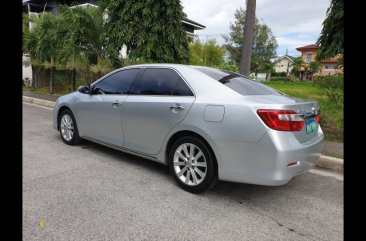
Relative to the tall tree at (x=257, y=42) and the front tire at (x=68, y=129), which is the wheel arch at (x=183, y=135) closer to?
the front tire at (x=68, y=129)

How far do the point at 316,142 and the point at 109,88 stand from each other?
3056mm

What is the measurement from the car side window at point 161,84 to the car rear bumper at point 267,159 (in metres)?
0.96

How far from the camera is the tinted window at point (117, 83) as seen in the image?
4.39 m

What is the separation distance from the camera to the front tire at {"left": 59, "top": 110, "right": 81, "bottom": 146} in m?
5.28

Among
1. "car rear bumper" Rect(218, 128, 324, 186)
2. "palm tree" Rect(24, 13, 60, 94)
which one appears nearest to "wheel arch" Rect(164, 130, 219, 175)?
"car rear bumper" Rect(218, 128, 324, 186)

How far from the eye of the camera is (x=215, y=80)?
3.62 metres

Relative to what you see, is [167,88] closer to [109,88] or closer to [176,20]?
[109,88]

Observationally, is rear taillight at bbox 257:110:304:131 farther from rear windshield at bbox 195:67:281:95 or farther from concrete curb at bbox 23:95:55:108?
concrete curb at bbox 23:95:55:108

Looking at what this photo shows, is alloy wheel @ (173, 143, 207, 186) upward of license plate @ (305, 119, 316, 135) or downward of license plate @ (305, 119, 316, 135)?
downward

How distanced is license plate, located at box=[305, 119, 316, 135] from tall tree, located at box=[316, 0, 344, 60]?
3938mm

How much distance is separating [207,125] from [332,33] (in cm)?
496

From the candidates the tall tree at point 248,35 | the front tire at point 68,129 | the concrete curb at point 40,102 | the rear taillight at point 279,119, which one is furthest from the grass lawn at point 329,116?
the concrete curb at point 40,102

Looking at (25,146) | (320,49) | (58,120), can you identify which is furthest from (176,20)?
(25,146)

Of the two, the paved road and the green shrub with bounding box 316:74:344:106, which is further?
the green shrub with bounding box 316:74:344:106
